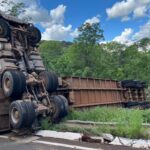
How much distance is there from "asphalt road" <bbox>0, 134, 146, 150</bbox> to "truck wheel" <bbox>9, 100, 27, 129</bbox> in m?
0.57

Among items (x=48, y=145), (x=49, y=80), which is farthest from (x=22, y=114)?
(x=49, y=80)

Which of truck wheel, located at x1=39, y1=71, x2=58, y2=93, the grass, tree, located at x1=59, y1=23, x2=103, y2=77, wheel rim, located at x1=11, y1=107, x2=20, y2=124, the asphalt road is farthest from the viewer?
tree, located at x1=59, y1=23, x2=103, y2=77

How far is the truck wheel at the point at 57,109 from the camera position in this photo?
1000cm

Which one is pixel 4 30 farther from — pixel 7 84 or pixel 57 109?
pixel 57 109

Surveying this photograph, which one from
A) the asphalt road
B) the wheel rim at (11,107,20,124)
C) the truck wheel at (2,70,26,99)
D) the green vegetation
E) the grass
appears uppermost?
the green vegetation

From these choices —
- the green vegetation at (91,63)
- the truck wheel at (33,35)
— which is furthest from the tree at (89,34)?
the truck wheel at (33,35)

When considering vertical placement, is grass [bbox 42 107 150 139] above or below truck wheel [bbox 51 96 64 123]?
below

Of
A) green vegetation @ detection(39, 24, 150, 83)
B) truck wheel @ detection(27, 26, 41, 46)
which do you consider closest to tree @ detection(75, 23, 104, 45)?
green vegetation @ detection(39, 24, 150, 83)

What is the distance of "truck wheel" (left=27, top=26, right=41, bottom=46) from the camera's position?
11789 mm

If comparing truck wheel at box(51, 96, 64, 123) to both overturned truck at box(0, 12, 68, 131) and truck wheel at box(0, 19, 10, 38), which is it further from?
truck wheel at box(0, 19, 10, 38)

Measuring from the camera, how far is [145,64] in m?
31.8

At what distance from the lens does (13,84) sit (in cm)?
928

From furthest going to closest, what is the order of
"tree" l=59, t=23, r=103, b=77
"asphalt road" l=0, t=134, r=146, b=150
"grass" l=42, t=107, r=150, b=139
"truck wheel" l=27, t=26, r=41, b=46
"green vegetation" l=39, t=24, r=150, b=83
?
"tree" l=59, t=23, r=103, b=77 < "green vegetation" l=39, t=24, r=150, b=83 < "truck wheel" l=27, t=26, r=41, b=46 < "grass" l=42, t=107, r=150, b=139 < "asphalt road" l=0, t=134, r=146, b=150

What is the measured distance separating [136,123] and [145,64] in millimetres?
24773
